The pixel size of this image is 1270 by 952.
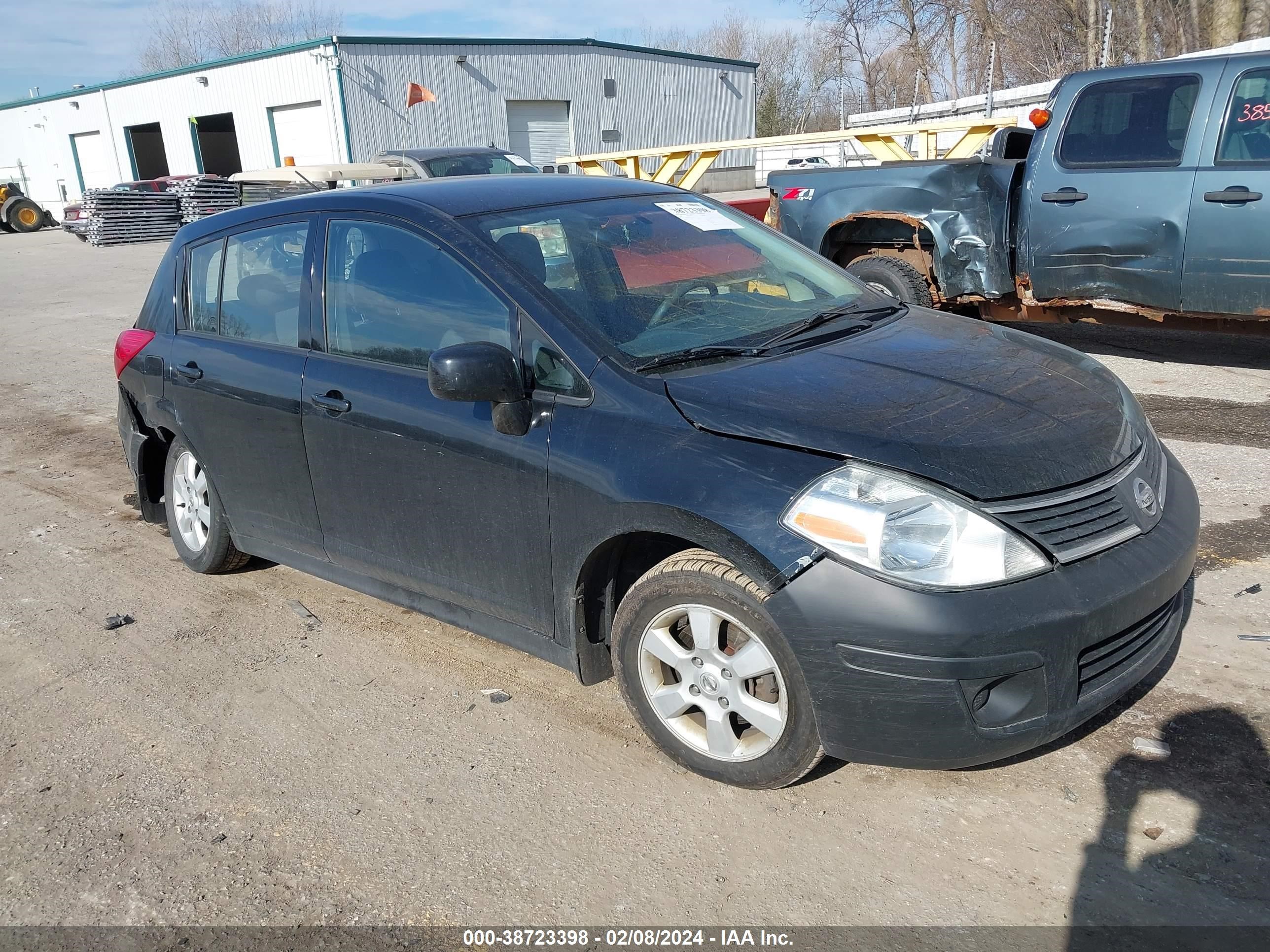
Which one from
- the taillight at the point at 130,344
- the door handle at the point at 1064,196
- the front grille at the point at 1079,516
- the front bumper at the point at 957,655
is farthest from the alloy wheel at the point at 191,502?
the door handle at the point at 1064,196

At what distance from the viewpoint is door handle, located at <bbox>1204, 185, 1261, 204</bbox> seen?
624cm

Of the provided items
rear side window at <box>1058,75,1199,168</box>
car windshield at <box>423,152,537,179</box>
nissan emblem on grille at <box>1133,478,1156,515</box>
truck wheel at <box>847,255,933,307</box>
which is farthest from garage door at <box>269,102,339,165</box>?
nissan emblem on grille at <box>1133,478,1156,515</box>

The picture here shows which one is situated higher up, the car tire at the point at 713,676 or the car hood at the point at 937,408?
the car hood at the point at 937,408

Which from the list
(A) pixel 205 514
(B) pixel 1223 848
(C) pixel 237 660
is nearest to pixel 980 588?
(B) pixel 1223 848

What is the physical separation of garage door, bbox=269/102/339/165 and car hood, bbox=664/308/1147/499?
30.3 m

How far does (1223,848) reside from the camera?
261 cm

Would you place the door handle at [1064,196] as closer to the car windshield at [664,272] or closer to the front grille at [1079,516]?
the car windshield at [664,272]

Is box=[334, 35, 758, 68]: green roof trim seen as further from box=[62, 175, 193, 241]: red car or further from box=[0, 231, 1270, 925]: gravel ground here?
box=[0, 231, 1270, 925]: gravel ground

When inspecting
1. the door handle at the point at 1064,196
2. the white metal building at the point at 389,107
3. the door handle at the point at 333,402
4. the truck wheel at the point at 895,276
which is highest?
the white metal building at the point at 389,107

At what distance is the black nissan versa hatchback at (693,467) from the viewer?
2.60 metres

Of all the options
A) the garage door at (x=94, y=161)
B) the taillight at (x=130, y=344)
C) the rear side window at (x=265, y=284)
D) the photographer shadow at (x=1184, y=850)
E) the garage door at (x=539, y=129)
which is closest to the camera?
the photographer shadow at (x=1184, y=850)

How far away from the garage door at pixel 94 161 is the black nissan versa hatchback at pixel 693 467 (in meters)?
44.4

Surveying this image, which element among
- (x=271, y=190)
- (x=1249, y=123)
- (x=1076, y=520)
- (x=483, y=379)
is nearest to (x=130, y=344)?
(x=483, y=379)

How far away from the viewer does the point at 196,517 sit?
15.9ft
